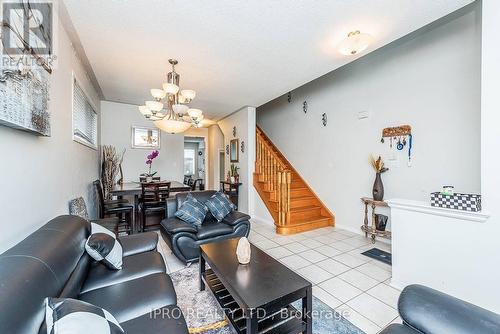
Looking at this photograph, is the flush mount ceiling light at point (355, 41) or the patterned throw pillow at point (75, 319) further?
the flush mount ceiling light at point (355, 41)

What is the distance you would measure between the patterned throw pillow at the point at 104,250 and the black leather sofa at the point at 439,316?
1.84 meters

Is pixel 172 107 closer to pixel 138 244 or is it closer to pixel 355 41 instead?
pixel 138 244

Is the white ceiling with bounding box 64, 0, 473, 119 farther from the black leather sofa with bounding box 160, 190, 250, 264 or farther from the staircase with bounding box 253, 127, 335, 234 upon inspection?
the black leather sofa with bounding box 160, 190, 250, 264

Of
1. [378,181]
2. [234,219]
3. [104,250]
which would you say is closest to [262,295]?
[104,250]

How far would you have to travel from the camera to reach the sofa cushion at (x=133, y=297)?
1.25 m

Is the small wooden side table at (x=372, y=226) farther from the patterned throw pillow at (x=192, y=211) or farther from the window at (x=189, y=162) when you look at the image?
the window at (x=189, y=162)

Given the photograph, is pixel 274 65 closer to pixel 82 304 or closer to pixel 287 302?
pixel 287 302

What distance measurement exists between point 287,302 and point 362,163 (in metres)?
3.09

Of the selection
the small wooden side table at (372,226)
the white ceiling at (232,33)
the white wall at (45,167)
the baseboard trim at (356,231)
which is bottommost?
the baseboard trim at (356,231)

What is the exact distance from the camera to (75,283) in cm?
130

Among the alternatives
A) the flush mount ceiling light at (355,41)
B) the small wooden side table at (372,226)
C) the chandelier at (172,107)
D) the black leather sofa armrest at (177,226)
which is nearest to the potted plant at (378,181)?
the small wooden side table at (372,226)

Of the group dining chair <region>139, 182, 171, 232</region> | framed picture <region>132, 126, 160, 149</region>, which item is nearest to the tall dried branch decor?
framed picture <region>132, 126, 160, 149</region>

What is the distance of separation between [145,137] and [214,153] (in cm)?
279

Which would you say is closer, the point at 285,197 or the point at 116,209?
the point at 116,209
